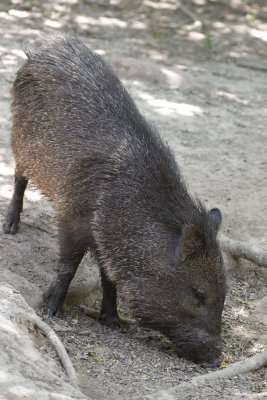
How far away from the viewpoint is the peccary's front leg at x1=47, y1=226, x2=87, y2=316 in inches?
218

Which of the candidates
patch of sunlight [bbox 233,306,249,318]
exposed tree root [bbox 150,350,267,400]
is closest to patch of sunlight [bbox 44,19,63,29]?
patch of sunlight [bbox 233,306,249,318]

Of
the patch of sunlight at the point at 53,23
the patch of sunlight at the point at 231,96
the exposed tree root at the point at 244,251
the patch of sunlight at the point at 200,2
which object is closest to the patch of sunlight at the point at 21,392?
the exposed tree root at the point at 244,251

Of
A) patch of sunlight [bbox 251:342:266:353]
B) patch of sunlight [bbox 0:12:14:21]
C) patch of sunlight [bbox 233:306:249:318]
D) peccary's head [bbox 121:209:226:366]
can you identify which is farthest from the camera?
patch of sunlight [bbox 0:12:14:21]

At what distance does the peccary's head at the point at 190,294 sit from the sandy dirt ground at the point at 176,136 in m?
0.19

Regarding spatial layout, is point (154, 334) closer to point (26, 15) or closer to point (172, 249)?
point (172, 249)

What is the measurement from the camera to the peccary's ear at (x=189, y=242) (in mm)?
5066

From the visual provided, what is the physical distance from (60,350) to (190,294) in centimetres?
107

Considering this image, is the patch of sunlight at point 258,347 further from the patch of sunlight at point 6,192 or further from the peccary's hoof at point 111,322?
the patch of sunlight at point 6,192

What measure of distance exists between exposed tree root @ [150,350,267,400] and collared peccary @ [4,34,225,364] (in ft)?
0.77

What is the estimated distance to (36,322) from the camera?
15.6 feet

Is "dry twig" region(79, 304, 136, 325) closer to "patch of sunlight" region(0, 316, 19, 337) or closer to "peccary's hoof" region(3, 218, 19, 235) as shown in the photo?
"peccary's hoof" region(3, 218, 19, 235)

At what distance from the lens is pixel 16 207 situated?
6395 mm

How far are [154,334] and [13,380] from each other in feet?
7.79

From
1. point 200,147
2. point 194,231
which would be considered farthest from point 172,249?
point 200,147
